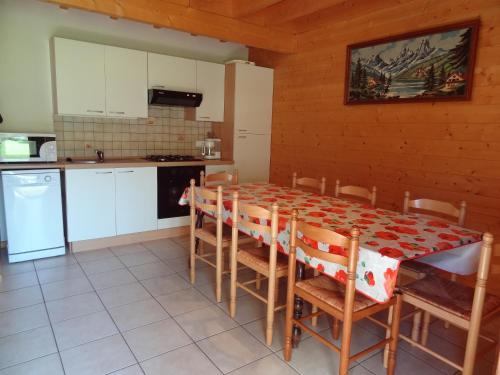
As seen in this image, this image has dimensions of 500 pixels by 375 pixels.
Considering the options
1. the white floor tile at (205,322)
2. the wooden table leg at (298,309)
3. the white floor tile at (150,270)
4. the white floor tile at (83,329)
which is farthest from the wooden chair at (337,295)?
the white floor tile at (150,270)

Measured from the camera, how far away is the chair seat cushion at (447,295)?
1627 millimetres

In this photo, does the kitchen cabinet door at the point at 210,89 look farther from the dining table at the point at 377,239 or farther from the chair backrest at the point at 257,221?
the chair backrest at the point at 257,221

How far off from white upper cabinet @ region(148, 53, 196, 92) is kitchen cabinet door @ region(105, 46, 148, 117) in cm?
9

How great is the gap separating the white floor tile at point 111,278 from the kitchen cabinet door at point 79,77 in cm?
162

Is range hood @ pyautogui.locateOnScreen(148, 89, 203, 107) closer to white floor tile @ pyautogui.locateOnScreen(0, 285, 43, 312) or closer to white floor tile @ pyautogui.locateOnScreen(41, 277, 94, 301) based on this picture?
white floor tile @ pyautogui.locateOnScreen(41, 277, 94, 301)

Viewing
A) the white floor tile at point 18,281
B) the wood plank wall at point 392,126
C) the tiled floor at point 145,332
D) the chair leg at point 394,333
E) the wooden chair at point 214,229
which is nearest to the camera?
the chair leg at point 394,333

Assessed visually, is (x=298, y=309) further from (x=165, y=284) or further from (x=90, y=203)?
(x=90, y=203)

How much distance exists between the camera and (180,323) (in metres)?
2.28

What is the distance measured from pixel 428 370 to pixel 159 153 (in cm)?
348

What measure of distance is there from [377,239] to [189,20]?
264cm

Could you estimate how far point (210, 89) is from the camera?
429cm

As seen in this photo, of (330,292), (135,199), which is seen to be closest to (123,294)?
(135,199)

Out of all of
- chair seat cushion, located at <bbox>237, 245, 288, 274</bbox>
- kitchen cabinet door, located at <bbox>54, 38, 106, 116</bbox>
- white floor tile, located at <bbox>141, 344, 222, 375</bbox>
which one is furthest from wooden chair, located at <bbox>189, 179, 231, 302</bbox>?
kitchen cabinet door, located at <bbox>54, 38, 106, 116</bbox>

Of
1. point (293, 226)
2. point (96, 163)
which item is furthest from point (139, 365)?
point (96, 163)
